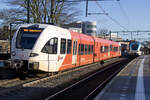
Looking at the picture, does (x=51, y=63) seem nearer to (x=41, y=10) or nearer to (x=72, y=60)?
(x=72, y=60)

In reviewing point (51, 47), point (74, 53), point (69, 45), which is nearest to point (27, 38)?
point (51, 47)

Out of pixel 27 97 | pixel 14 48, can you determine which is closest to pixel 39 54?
pixel 14 48

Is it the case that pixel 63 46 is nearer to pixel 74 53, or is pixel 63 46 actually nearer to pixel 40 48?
pixel 40 48

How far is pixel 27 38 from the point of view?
1239 centimetres

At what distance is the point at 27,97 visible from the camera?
27.5 ft

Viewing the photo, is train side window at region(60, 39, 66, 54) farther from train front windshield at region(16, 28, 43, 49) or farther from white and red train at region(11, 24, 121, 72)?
train front windshield at region(16, 28, 43, 49)

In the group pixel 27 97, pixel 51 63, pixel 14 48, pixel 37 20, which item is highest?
pixel 37 20

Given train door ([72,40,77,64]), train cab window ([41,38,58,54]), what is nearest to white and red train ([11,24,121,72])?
train cab window ([41,38,58,54])

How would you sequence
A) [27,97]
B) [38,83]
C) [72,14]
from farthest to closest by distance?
[72,14], [38,83], [27,97]

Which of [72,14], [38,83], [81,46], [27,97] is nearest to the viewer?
[27,97]

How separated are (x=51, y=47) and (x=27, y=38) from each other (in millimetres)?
1371

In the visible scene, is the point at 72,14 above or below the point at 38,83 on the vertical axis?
above

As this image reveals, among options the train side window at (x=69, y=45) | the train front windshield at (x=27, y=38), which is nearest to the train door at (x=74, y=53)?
the train side window at (x=69, y=45)

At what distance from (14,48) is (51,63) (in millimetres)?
2143
